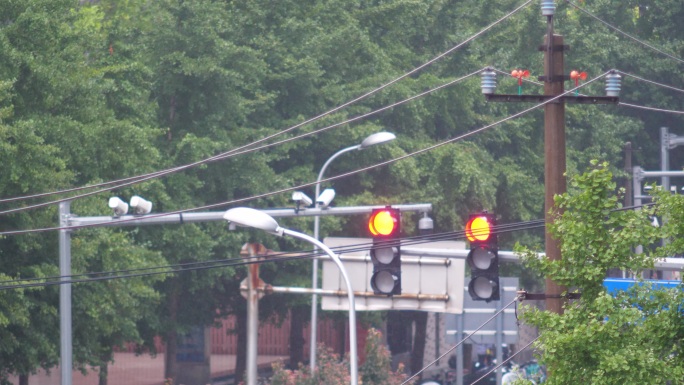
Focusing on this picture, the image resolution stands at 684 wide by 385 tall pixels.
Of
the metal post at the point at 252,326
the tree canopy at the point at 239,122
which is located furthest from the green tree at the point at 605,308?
the tree canopy at the point at 239,122

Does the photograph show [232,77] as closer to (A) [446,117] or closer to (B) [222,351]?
(A) [446,117]

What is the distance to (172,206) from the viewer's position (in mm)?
30047

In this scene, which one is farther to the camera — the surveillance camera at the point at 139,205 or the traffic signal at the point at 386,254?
the surveillance camera at the point at 139,205

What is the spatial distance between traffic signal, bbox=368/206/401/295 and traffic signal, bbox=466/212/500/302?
1396 mm

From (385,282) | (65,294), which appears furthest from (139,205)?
(385,282)

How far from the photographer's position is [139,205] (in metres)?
18.0

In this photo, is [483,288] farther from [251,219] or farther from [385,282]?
[251,219]

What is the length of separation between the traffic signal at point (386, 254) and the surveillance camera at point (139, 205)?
4.57 m

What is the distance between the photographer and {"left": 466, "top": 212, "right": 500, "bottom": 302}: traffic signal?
1369 centimetres

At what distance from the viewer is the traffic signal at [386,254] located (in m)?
14.9

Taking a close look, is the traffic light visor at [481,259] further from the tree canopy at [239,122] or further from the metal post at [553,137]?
the tree canopy at [239,122]

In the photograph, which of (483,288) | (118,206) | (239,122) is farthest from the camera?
(239,122)

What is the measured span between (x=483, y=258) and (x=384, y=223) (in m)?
1.69

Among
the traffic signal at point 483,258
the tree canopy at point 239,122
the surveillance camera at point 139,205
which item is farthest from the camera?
the tree canopy at point 239,122
